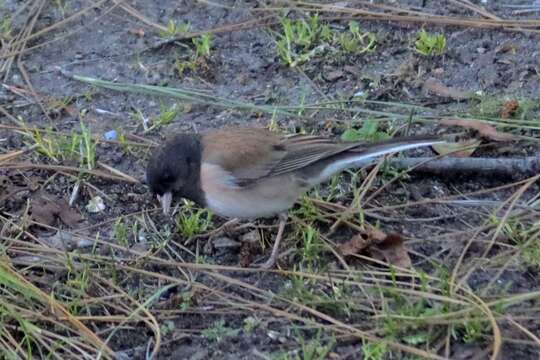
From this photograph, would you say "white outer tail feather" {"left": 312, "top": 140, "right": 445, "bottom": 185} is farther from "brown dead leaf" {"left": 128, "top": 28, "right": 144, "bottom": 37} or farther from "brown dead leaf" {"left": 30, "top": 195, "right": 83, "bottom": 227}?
"brown dead leaf" {"left": 128, "top": 28, "right": 144, "bottom": 37}

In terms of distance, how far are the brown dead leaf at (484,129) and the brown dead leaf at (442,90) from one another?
0.33m

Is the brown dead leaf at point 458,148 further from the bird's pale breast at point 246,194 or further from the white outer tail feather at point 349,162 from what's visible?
the bird's pale breast at point 246,194

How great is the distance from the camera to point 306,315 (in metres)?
3.53

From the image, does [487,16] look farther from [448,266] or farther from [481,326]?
[481,326]

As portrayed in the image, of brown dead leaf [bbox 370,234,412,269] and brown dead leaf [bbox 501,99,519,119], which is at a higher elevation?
brown dead leaf [bbox 501,99,519,119]

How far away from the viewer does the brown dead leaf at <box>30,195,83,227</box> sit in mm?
4221

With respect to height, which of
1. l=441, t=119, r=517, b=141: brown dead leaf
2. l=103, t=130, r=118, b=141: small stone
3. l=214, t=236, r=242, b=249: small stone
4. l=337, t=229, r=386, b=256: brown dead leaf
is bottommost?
l=103, t=130, r=118, b=141: small stone

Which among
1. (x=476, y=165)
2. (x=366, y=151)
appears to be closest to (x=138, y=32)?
(x=366, y=151)

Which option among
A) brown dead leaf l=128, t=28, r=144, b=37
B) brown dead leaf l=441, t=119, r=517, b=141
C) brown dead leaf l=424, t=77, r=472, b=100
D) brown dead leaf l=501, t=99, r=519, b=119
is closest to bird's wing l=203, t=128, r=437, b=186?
brown dead leaf l=441, t=119, r=517, b=141

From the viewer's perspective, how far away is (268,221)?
168 inches

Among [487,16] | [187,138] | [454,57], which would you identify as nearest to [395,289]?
[187,138]

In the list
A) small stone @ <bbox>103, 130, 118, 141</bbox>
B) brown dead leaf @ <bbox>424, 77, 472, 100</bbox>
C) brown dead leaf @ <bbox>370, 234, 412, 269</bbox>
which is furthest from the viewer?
brown dead leaf @ <bbox>424, 77, 472, 100</bbox>

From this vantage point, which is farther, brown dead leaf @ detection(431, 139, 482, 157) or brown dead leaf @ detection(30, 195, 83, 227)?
brown dead leaf @ detection(431, 139, 482, 157)

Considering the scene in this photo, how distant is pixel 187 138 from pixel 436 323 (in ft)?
4.27
